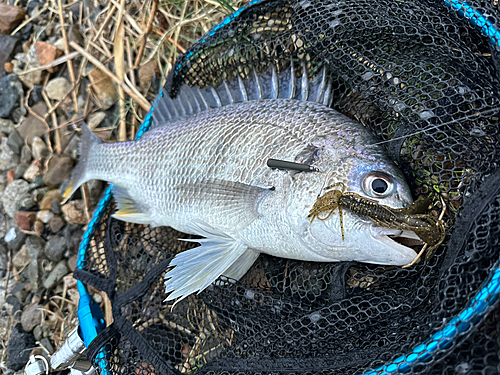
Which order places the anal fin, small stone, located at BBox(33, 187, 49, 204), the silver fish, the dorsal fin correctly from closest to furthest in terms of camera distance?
the silver fish → the dorsal fin → the anal fin → small stone, located at BBox(33, 187, 49, 204)

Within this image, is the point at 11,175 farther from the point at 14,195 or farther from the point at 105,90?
the point at 105,90

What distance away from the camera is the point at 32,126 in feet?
12.1

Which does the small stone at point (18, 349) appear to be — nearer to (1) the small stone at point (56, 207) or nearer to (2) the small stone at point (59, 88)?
(1) the small stone at point (56, 207)

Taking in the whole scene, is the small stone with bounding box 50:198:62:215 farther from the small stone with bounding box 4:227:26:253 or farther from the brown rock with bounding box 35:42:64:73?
the brown rock with bounding box 35:42:64:73

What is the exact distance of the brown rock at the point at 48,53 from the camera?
12.1ft

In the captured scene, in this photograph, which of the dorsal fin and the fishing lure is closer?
the fishing lure

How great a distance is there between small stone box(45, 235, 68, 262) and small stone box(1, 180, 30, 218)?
481 millimetres

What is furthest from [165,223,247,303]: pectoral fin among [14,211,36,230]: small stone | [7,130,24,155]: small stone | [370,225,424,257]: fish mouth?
[7,130,24,155]: small stone

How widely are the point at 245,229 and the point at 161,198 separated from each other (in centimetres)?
60

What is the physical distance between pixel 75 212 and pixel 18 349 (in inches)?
41.3

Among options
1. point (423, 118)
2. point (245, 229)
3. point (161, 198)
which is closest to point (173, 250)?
point (161, 198)

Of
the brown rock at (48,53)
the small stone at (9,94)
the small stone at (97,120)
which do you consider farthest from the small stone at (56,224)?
the brown rock at (48,53)

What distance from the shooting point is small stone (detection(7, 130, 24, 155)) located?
372 cm

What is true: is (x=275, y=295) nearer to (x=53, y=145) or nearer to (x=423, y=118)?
(x=423, y=118)
